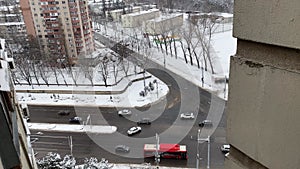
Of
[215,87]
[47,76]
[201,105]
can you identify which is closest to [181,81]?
[215,87]

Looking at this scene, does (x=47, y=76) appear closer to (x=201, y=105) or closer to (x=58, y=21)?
(x=58, y=21)

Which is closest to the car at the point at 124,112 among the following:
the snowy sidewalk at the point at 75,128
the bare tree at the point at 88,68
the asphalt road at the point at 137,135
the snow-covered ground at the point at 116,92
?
the asphalt road at the point at 137,135

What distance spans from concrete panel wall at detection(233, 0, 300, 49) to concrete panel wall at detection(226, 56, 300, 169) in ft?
0.19

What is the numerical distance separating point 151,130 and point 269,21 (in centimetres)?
875

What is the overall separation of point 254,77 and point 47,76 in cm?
1449

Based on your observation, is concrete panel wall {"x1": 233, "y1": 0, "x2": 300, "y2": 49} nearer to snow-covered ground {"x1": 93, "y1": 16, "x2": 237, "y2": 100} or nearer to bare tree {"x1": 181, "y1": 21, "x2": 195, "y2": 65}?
snow-covered ground {"x1": 93, "y1": 16, "x2": 237, "y2": 100}

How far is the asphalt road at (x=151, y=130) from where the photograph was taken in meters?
7.96

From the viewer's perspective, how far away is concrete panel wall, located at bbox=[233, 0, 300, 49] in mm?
485

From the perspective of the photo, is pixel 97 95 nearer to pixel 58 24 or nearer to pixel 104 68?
pixel 104 68

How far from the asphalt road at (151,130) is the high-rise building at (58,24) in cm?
433

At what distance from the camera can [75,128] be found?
9570mm

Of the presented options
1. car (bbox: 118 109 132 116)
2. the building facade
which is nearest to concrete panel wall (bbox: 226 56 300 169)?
the building facade

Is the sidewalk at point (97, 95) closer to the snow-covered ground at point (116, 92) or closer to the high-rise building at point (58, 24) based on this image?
the snow-covered ground at point (116, 92)

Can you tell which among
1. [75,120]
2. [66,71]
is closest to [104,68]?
[66,71]
